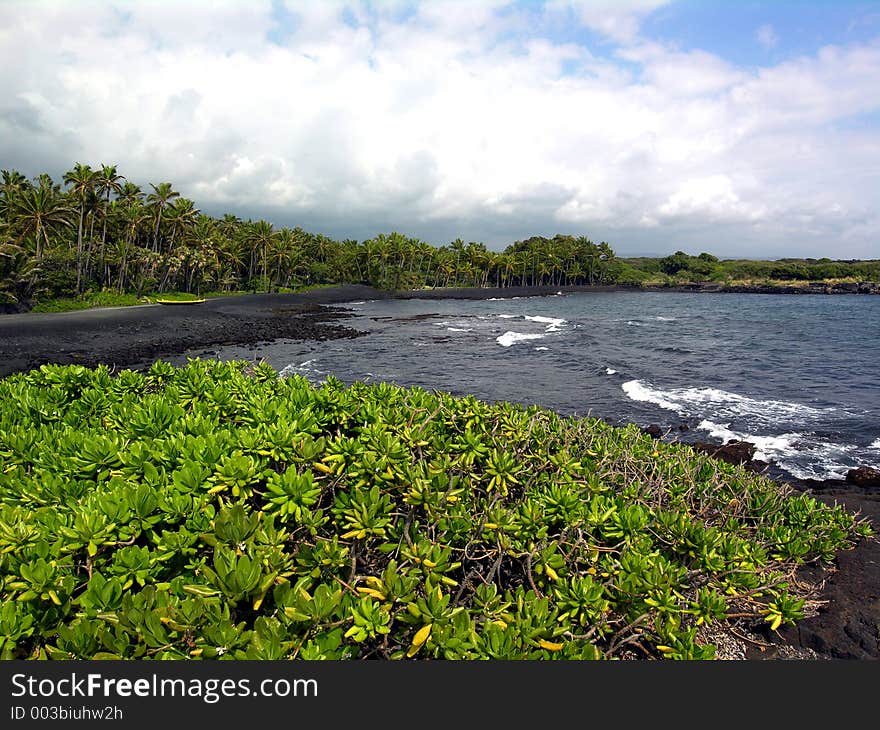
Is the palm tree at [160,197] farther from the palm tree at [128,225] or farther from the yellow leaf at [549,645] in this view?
the yellow leaf at [549,645]

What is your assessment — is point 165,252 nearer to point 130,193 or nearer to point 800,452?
point 130,193

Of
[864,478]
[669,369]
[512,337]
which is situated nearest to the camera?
[864,478]

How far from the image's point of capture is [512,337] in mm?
38531

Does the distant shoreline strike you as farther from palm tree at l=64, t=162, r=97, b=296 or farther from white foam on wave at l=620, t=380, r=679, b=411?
white foam on wave at l=620, t=380, r=679, b=411

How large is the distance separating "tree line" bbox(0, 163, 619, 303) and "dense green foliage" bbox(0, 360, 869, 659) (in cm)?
4274

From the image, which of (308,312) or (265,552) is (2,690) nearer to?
(265,552)

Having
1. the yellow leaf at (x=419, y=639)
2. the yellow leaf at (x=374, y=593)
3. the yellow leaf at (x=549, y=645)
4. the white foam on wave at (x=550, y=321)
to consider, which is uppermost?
the white foam on wave at (x=550, y=321)

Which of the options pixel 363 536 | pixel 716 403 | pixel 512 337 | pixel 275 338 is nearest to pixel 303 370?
pixel 275 338

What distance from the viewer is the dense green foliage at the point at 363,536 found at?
2.40 meters

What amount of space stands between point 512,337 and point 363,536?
36.1 m

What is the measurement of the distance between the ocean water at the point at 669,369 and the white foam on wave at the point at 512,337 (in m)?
0.12

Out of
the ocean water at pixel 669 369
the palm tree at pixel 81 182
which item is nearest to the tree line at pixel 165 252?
the palm tree at pixel 81 182

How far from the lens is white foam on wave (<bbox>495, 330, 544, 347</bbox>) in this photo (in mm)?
36000

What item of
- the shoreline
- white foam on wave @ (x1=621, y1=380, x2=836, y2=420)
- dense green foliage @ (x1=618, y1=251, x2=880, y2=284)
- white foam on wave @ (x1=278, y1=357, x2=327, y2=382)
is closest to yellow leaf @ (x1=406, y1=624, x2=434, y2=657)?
the shoreline
